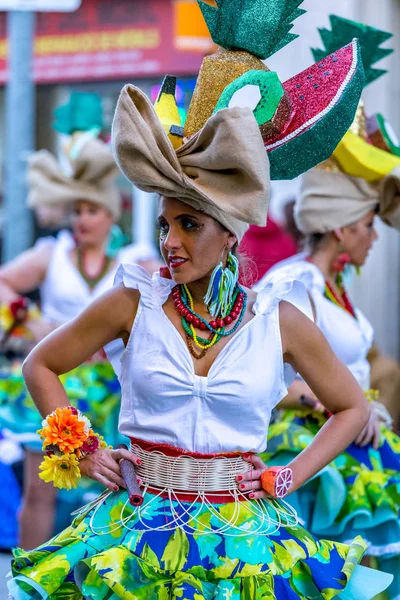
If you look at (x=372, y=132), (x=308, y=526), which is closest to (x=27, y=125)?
(x=372, y=132)

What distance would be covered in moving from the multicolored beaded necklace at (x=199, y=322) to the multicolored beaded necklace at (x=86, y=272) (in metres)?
3.20

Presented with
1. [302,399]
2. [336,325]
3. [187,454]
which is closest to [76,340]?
[187,454]

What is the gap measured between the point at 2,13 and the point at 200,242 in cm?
1072

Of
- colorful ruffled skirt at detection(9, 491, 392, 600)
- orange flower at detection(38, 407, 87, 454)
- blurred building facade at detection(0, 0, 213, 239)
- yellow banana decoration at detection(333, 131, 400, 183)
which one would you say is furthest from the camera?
blurred building facade at detection(0, 0, 213, 239)

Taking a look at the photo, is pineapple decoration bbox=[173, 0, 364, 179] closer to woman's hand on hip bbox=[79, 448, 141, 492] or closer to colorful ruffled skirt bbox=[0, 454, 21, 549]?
woman's hand on hip bbox=[79, 448, 141, 492]

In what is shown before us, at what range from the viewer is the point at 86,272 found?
21.5 feet

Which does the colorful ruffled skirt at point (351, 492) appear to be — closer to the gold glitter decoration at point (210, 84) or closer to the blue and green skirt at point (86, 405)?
the gold glitter decoration at point (210, 84)

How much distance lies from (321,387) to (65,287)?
332 centimetres

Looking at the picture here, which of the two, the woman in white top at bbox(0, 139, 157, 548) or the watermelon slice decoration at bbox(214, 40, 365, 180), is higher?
the watermelon slice decoration at bbox(214, 40, 365, 180)

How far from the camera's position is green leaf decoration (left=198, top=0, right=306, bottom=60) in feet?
11.1

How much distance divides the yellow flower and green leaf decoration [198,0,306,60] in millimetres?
1405

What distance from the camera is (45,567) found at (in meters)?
3.05

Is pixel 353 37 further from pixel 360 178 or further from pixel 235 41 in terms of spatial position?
pixel 235 41

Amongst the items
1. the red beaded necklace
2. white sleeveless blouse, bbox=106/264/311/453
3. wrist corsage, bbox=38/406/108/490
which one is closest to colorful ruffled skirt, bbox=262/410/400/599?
A: the red beaded necklace
